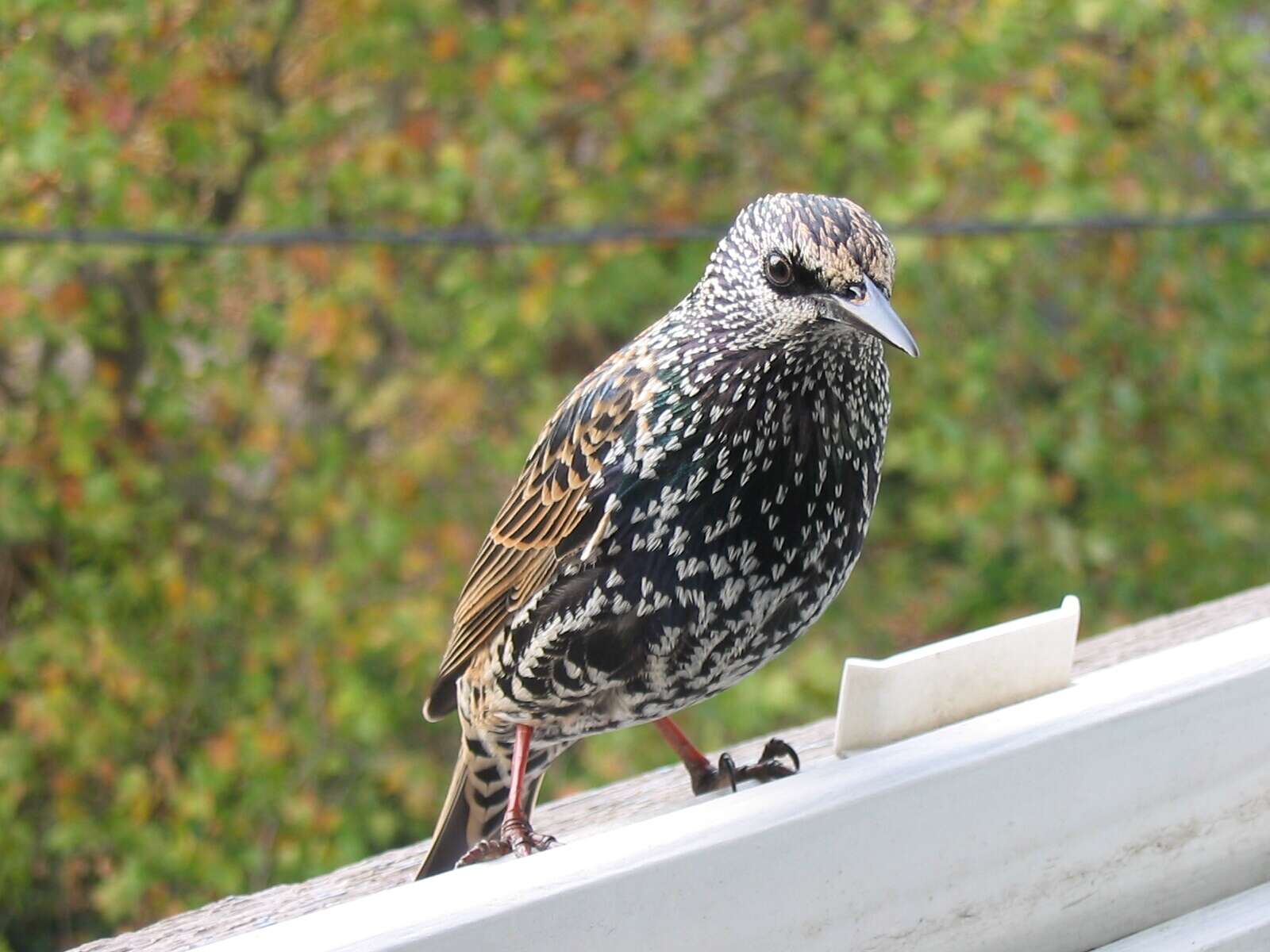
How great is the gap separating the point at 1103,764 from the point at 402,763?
3.84m

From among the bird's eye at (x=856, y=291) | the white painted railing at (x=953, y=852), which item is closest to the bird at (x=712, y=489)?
the bird's eye at (x=856, y=291)

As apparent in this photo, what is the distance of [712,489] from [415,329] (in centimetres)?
359

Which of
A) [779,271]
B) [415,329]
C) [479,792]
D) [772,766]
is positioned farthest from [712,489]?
[415,329]

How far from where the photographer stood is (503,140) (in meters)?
4.98

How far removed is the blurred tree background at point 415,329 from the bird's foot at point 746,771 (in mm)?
2624

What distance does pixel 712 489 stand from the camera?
6.01 ft

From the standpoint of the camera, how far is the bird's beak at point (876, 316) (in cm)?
163

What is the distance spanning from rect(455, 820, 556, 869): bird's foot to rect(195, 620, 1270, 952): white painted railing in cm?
39

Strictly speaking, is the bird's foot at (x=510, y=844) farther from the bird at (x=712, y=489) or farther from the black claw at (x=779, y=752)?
the black claw at (x=779, y=752)

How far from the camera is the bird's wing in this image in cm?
194

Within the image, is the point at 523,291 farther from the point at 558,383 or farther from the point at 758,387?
the point at 758,387

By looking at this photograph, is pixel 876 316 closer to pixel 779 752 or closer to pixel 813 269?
pixel 813 269

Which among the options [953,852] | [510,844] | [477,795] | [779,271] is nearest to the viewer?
[953,852]

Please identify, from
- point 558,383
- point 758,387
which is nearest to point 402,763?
point 558,383
